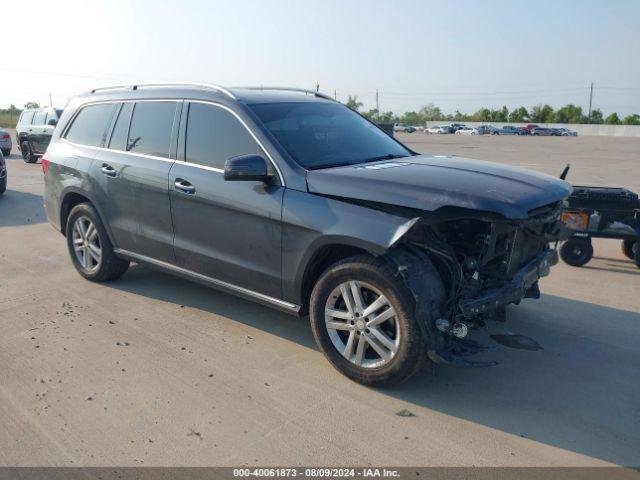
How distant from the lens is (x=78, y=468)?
2.97 m

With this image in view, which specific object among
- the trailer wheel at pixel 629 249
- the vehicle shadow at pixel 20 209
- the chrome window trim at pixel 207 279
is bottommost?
the trailer wheel at pixel 629 249

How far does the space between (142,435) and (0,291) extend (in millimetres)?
3418

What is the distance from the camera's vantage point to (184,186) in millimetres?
4656

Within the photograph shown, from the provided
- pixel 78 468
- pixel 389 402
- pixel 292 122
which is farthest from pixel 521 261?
pixel 78 468

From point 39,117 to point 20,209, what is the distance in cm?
937

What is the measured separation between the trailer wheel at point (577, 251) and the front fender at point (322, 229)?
387cm

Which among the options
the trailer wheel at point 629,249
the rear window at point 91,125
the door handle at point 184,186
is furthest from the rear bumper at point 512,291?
the rear window at point 91,125

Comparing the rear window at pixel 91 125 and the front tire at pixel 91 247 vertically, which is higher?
the rear window at pixel 91 125

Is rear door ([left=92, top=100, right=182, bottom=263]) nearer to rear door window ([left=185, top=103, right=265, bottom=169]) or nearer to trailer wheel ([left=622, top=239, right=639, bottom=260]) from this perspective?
rear door window ([left=185, top=103, right=265, bottom=169])

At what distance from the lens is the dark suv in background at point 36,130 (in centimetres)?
1775

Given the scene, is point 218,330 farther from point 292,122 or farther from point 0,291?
point 0,291

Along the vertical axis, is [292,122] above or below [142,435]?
above

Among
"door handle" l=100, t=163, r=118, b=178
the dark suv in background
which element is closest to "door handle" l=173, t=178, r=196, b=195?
"door handle" l=100, t=163, r=118, b=178

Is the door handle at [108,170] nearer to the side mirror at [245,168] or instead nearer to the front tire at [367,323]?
the side mirror at [245,168]
